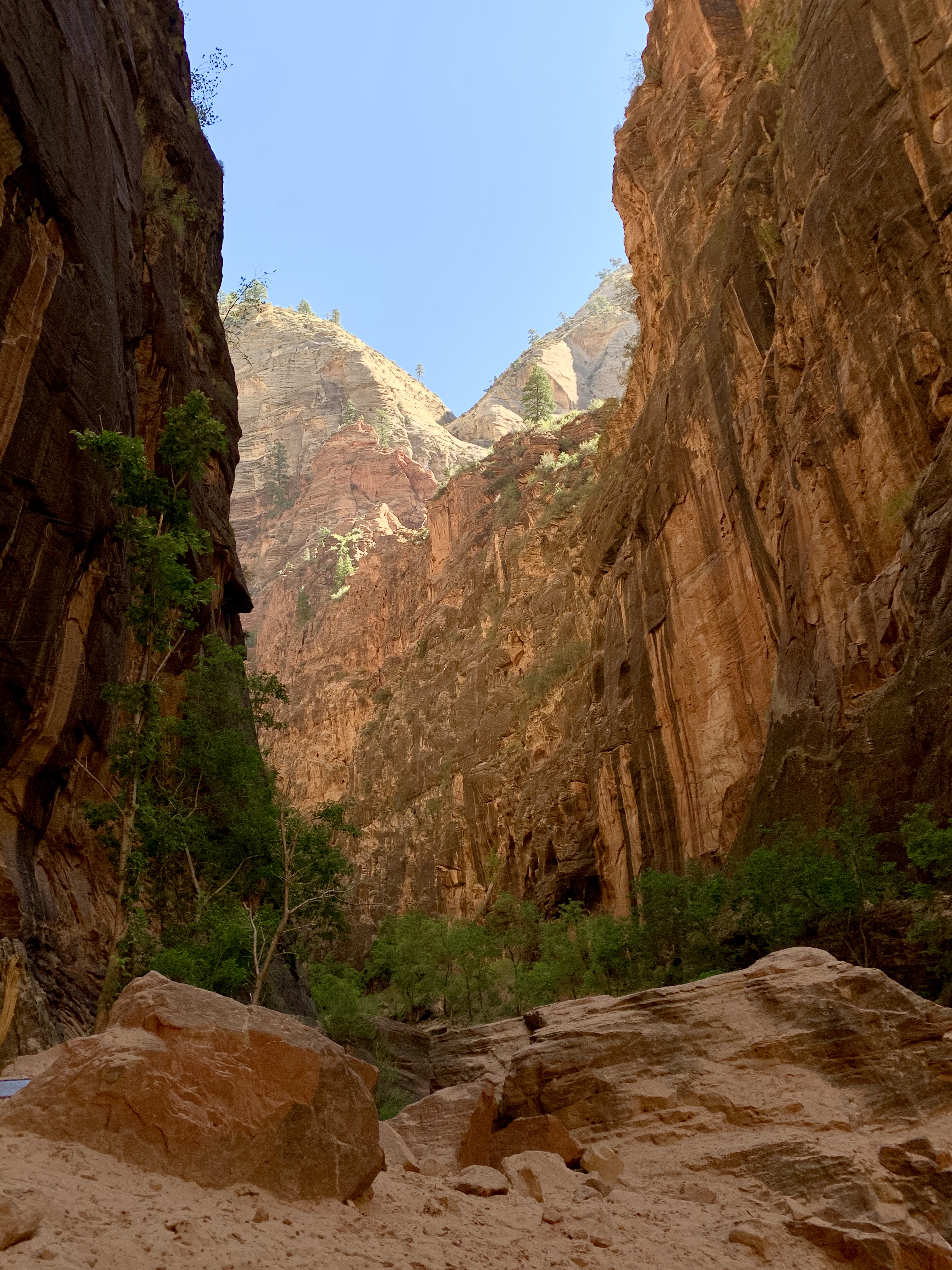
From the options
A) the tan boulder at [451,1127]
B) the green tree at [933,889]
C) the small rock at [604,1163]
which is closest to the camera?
the small rock at [604,1163]

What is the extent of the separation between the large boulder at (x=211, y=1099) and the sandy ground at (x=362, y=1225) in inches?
6.2

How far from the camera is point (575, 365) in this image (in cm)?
15650

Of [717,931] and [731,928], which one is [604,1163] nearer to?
[731,928]

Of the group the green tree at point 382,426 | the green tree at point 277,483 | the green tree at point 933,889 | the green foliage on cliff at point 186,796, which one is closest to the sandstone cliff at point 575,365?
the green tree at point 382,426

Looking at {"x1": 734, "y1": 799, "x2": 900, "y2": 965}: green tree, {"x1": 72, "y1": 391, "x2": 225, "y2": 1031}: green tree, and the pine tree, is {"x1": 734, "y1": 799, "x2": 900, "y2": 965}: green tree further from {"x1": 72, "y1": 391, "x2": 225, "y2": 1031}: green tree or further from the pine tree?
the pine tree

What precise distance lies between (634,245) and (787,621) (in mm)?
28403

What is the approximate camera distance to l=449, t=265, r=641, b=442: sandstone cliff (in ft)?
432

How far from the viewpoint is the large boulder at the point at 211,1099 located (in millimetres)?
5914

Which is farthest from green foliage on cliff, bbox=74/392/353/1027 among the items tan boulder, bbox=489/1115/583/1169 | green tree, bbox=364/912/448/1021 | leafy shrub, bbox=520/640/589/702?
leafy shrub, bbox=520/640/589/702

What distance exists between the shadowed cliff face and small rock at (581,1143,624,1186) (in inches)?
333

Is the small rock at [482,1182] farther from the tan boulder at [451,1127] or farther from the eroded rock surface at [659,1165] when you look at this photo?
the tan boulder at [451,1127]

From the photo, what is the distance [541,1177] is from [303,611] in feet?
280

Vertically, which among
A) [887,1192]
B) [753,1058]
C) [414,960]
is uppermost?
[753,1058]

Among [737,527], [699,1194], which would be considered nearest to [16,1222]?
[699,1194]
